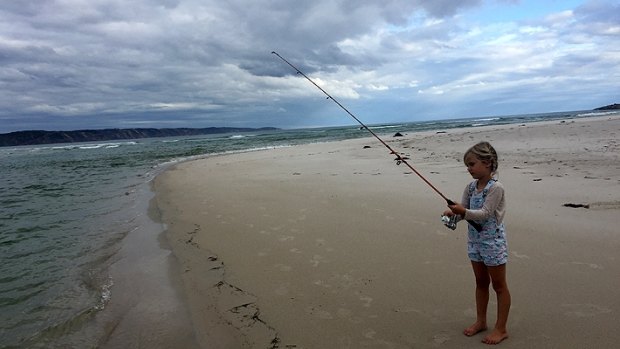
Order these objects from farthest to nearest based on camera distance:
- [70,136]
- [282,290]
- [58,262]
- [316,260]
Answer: [70,136] → [58,262] → [316,260] → [282,290]

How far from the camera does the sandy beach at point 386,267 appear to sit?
328cm

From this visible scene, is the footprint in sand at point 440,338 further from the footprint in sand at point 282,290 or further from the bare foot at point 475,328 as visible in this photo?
the footprint in sand at point 282,290

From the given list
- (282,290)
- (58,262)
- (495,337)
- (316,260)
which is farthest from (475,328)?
(58,262)

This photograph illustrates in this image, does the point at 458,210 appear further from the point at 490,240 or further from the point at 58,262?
the point at 58,262

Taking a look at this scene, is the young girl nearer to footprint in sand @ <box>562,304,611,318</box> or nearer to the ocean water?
footprint in sand @ <box>562,304,611,318</box>

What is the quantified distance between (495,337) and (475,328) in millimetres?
177

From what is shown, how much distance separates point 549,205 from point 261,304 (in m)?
5.49

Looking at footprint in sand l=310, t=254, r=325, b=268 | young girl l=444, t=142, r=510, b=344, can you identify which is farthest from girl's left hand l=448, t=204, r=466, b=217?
footprint in sand l=310, t=254, r=325, b=268

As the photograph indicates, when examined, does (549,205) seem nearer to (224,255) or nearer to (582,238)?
(582,238)

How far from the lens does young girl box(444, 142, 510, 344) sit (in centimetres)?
303

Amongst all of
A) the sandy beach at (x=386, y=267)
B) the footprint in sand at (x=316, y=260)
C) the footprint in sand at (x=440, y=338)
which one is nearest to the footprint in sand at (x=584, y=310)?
the sandy beach at (x=386, y=267)

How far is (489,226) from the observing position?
3.11 metres

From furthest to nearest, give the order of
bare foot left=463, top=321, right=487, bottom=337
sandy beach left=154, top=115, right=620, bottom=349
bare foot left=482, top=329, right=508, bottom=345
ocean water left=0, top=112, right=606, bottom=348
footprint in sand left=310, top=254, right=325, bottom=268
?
1. footprint in sand left=310, top=254, right=325, bottom=268
2. ocean water left=0, top=112, right=606, bottom=348
3. sandy beach left=154, top=115, right=620, bottom=349
4. bare foot left=463, top=321, right=487, bottom=337
5. bare foot left=482, top=329, right=508, bottom=345

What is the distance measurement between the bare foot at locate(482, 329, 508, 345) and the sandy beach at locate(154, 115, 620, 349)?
5cm
